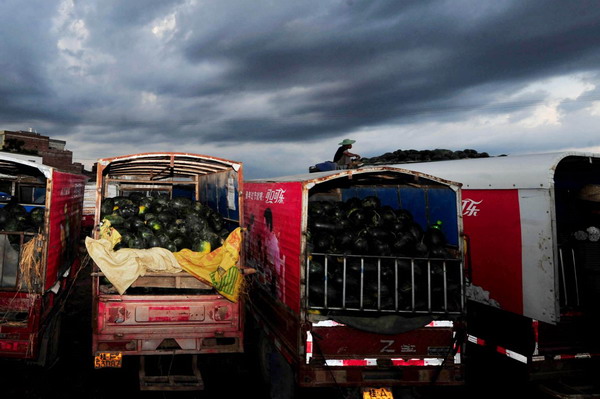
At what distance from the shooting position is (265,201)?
743 cm

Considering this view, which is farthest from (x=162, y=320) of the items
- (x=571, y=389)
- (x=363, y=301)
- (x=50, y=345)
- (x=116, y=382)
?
(x=571, y=389)

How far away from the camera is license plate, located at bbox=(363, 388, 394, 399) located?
5210 mm

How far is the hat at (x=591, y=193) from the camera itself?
720 cm

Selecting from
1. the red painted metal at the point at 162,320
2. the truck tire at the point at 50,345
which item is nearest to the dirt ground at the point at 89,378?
the truck tire at the point at 50,345

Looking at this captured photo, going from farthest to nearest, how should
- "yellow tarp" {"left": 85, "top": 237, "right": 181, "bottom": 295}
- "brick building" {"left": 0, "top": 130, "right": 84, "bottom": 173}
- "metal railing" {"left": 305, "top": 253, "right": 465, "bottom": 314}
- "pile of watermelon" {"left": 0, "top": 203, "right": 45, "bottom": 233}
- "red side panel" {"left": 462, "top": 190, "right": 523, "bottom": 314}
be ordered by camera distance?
1. "brick building" {"left": 0, "top": 130, "right": 84, "bottom": 173}
2. "pile of watermelon" {"left": 0, "top": 203, "right": 45, "bottom": 233}
3. "red side panel" {"left": 462, "top": 190, "right": 523, "bottom": 314}
4. "yellow tarp" {"left": 85, "top": 237, "right": 181, "bottom": 295}
5. "metal railing" {"left": 305, "top": 253, "right": 465, "bottom": 314}

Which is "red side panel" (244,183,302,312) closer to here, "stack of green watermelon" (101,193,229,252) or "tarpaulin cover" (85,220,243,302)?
"tarpaulin cover" (85,220,243,302)

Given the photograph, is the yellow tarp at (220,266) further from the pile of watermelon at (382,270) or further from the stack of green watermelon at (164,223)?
the pile of watermelon at (382,270)

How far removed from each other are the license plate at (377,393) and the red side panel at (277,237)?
4.61 feet

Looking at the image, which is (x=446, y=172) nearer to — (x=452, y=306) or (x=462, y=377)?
(x=452, y=306)

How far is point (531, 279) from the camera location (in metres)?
6.04

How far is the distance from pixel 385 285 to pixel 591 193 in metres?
4.70

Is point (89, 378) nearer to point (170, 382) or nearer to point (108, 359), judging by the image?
point (108, 359)

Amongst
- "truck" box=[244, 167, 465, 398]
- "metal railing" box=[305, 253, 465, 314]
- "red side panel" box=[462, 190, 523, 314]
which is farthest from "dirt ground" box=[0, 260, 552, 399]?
"red side panel" box=[462, 190, 523, 314]

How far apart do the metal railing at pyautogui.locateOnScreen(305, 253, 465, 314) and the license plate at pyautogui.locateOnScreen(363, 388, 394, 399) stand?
3.44 feet
